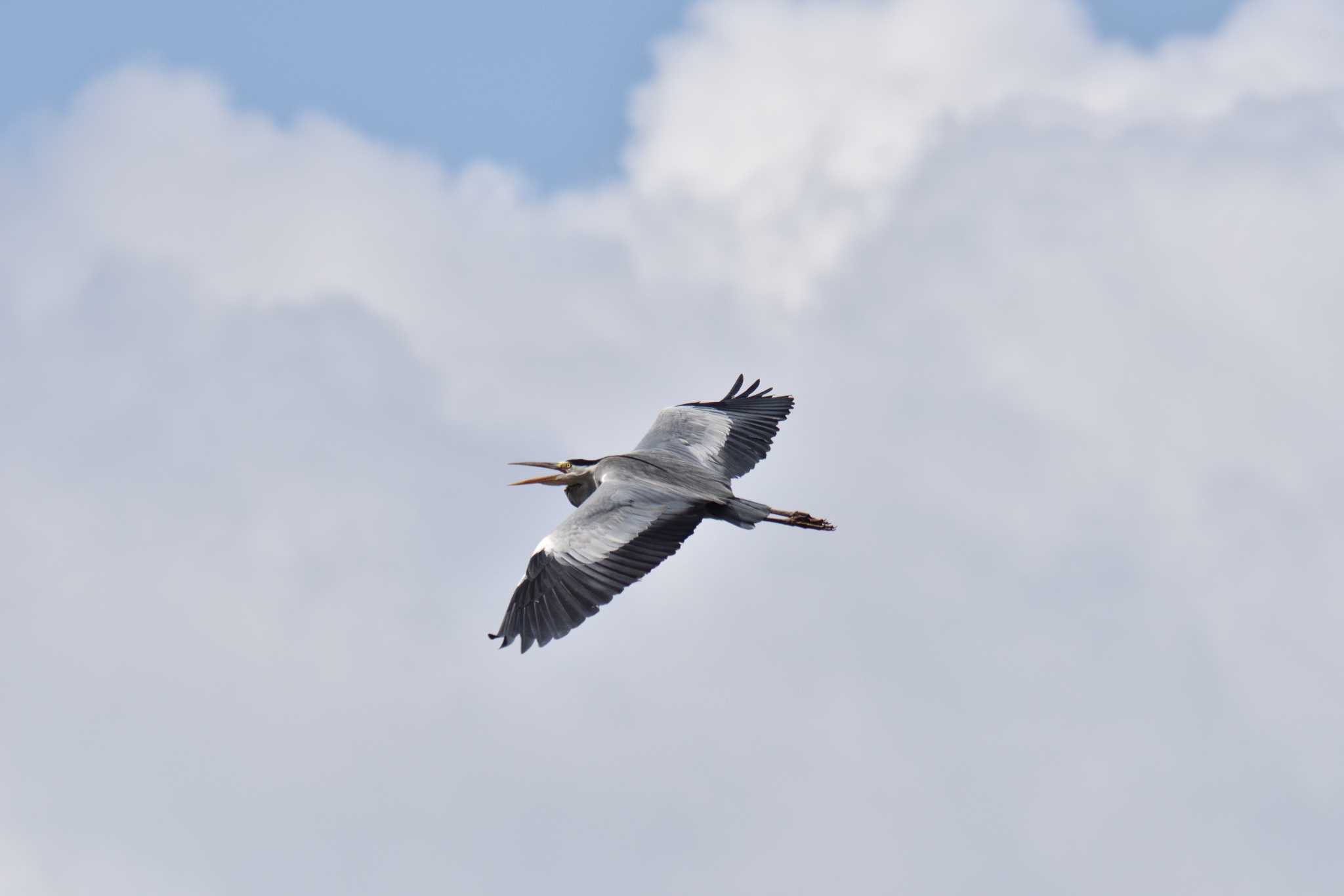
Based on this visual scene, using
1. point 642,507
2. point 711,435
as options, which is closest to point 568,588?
point 642,507

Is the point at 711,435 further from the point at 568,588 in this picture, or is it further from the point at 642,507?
the point at 568,588

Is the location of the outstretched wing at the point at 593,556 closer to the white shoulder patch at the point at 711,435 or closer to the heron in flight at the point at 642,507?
the heron in flight at the point at 642,507

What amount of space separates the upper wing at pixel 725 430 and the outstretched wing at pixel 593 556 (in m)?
2.93

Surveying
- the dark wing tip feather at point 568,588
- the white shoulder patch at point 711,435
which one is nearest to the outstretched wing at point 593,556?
the dark wing tip feather at point 568,588

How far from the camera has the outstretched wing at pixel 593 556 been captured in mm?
17953

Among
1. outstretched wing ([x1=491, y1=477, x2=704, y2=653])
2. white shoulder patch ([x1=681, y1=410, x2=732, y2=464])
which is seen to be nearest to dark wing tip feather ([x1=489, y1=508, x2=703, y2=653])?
outstretched wing ([x1=491, y1=477, x2=704, y2=653])

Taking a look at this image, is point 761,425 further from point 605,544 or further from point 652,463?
point 605,544

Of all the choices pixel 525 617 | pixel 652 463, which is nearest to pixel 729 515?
pixel 652 463

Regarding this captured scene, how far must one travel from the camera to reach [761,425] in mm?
24219

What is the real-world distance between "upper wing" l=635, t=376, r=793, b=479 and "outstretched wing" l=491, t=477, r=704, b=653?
2.93 m

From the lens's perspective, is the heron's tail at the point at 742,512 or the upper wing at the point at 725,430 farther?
the upper wing at the point at 725,430

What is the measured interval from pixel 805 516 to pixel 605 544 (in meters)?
3.75

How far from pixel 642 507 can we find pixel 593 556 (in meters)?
1.31

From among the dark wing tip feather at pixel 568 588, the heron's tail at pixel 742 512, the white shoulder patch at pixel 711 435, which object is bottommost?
the dark wing tip feather at pixel 568 588
